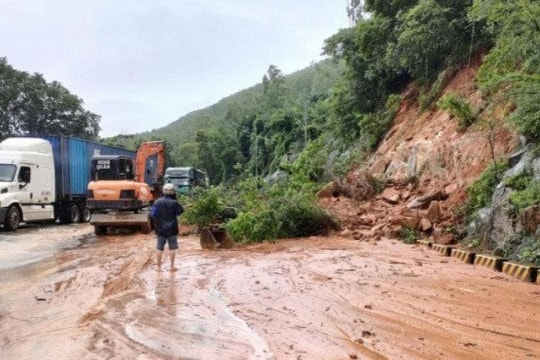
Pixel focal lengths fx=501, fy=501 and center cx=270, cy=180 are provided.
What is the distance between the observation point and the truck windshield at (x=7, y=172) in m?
18.4

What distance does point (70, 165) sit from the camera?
2230cm

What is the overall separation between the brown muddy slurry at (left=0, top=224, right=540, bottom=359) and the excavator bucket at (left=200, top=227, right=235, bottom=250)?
49.1 inches

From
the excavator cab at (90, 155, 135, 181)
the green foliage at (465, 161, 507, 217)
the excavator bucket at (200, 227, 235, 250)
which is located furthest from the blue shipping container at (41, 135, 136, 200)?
the green foliage at (465, 161, 507, 217)

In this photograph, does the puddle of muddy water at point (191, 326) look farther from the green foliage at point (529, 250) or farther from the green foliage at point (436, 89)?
the green foliage at point (436, 89)

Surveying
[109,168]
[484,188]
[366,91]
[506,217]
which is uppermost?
[366,91]

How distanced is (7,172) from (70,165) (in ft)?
12.7

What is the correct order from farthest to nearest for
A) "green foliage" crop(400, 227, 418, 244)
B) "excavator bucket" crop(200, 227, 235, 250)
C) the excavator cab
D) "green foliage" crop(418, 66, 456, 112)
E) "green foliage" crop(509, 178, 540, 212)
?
"green foliage" crop(418, 66, 456, 112)
the excavator cab
"excavator bucket" crop(200, 227, 235, 250)
"green foliage" crop(400, 227, 418, 244)
"green foliage" crop(509, 178, 540, 212)

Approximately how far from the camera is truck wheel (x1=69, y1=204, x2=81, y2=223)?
22.6 meters

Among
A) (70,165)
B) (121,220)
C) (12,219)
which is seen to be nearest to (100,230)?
(121,220)

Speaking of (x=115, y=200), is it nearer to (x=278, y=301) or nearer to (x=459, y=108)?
(x=278, y=301)

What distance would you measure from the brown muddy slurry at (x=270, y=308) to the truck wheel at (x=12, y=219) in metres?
6.83

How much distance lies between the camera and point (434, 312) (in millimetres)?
6406

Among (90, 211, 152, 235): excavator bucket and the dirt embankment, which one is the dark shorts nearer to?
the dirt embankment

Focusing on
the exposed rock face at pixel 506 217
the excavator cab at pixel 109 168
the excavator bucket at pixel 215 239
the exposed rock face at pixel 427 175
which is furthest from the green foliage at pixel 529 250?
the excavator cab at pixel 109 168
